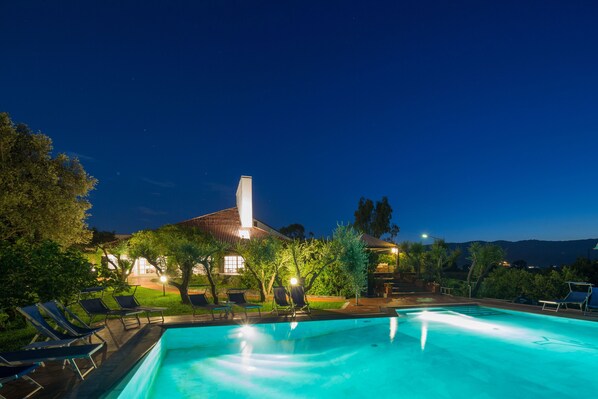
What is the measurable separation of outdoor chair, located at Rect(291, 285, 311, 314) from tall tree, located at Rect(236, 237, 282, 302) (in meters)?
2.29

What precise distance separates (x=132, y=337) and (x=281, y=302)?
4.73 meters

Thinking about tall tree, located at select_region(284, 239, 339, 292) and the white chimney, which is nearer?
tall tree, located at select_region(284, 239, 339, 292)

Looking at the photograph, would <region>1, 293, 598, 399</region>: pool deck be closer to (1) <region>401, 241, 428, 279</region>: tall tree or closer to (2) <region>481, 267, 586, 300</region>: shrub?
(2) <region>481, 267, 586, 300</region>: shrub

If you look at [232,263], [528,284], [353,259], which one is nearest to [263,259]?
[353,259]

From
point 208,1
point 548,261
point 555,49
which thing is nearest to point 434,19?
point 555,49

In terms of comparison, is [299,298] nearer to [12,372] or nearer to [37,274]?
[37,274]

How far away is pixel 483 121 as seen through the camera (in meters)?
29.3

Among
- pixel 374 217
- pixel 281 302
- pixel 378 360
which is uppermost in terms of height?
pixel 374 217

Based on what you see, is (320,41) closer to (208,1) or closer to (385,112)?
(208,1)

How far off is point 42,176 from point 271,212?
5086cm

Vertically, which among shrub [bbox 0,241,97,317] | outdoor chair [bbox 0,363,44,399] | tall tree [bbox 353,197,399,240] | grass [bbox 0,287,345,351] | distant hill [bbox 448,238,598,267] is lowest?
grass [bbox 0,287,345,351]

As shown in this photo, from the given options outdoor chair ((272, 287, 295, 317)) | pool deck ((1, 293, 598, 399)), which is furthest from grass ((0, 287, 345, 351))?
pool deck ((1, 293, 598, 399))

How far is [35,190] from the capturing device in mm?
11547

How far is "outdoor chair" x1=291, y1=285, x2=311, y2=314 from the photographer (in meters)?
11.1
